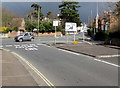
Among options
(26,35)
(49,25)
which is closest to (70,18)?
(49,25)

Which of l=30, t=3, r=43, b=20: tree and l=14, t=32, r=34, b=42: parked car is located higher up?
l=30, t=3, r=43, b=20: tree

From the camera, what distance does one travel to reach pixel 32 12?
91.8m

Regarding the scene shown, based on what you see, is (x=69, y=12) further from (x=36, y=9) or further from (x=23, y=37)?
(x=23, y=37)

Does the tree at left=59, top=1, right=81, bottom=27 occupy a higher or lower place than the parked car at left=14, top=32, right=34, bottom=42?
higher

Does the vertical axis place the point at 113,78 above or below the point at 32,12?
below

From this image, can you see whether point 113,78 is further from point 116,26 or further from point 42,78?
point 116,26

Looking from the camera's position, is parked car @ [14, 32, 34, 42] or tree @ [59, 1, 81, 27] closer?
parked car @ [14, 32, 34, 42]

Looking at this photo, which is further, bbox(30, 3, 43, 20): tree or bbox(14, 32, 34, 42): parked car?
bbox(30, 3, 43, 20): tree

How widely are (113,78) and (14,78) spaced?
4041 millimetres

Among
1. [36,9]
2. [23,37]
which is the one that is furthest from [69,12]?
[23,37]

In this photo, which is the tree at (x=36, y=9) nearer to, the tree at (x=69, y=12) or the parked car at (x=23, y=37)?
the tree at (x=69, y=12)

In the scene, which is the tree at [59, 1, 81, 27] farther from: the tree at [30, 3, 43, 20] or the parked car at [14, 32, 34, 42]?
the parked car at [14, 32, 34, 42]

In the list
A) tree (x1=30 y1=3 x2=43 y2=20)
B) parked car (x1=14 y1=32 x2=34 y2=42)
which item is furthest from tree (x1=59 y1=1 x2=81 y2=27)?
parked car (x1=14 y1=32 x2=34 y2=42)

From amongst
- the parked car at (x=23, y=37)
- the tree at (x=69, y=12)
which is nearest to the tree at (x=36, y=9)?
the tree at (x=69, y=12)
